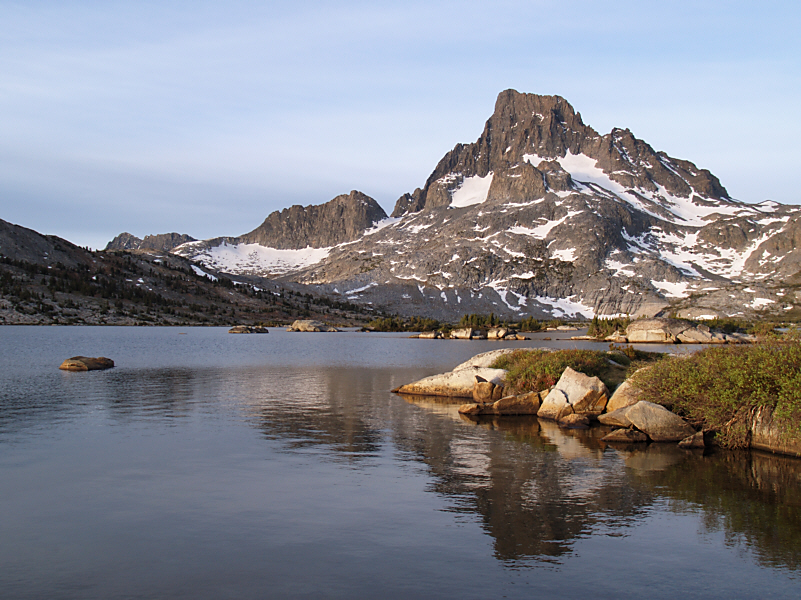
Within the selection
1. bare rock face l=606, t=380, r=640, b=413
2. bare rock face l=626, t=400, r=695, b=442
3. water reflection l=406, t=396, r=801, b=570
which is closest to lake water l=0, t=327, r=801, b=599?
water reflection l=406, t=396, r=801, b=570

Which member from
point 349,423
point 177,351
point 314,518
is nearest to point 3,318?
point 177,351

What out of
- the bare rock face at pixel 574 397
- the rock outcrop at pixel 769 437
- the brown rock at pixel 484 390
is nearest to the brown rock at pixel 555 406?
the bare rock face at pixel 574 397

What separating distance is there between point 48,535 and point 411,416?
22506 millimetres

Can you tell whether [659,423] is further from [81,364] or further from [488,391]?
[81,364]

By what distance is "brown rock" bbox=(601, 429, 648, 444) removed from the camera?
29.0 m

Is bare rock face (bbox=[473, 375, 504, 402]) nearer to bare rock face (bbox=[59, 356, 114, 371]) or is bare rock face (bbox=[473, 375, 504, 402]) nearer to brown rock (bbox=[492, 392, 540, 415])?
brown rock (bbox=[492, 392, 540, 415])

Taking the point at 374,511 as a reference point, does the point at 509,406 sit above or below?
above

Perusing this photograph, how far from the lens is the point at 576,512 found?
1773 centimetres

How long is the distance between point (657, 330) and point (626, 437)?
152226mm

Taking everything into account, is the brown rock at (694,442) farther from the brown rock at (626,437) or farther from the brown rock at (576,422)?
the brown rock at (576,422)

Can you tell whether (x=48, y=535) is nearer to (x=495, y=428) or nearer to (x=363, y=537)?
(x=363, y=537)

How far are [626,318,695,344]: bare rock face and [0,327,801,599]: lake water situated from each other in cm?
14625

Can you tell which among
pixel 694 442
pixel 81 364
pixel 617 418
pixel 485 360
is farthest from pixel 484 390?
pixel 81 364

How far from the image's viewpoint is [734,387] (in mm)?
26656
